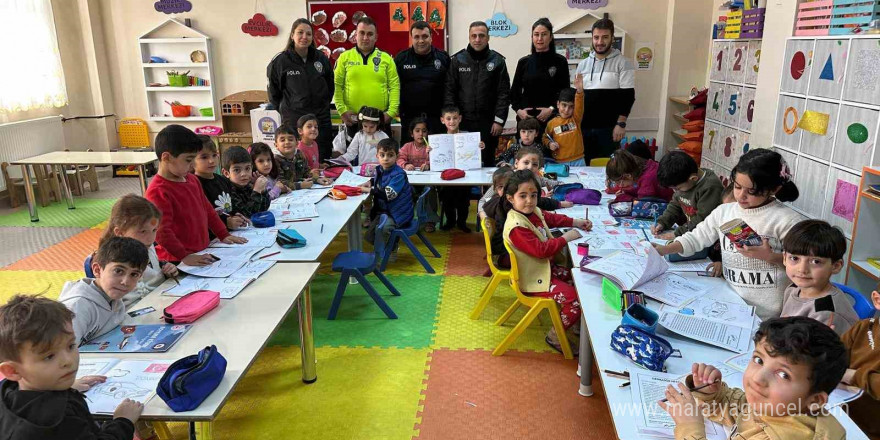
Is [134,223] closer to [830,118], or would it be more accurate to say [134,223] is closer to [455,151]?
[455,151]

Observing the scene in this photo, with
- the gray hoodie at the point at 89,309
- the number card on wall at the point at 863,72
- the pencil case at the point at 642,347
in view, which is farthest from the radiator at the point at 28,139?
the number card on wall at the point at 863,72

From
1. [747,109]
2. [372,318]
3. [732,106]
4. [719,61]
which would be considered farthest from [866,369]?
[719,61]

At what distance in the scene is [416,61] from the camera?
5.50 m

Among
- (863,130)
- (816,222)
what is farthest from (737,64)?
(816,222)

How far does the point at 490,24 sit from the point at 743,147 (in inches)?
136

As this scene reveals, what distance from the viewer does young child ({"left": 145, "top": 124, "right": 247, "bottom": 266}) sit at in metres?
2.77

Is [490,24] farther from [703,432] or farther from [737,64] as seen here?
[703,432]

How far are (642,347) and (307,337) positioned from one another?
1666 mm

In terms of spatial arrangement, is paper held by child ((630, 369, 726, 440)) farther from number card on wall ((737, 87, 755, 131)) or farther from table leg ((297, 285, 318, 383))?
number card on wall ((737, 87, 755, 131))

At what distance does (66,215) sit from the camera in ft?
20.5

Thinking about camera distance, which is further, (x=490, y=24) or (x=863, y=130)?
(x=490, y=24)

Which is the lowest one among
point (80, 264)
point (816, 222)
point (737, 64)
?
point (80, 264)

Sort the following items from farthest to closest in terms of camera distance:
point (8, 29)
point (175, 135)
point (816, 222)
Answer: point (8, 29)
point (175, 135)
point (816, 222)

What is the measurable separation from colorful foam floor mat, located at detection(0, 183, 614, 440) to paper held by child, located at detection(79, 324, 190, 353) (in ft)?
2.47
